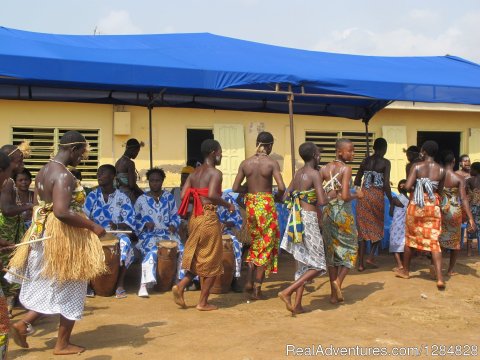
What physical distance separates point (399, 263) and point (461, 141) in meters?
9.62

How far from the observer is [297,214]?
5398 mm

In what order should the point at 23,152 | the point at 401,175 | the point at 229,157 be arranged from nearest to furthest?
1. the point at 23,152
2. the point at 229,157
3. the point at 401,175

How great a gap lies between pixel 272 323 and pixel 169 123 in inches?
345

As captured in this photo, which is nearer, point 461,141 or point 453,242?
point 453,242

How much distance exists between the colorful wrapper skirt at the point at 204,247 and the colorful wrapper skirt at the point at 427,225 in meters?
2.29

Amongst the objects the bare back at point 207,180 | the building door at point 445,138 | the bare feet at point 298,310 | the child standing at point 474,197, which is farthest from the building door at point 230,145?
the bare feet at point 298,310

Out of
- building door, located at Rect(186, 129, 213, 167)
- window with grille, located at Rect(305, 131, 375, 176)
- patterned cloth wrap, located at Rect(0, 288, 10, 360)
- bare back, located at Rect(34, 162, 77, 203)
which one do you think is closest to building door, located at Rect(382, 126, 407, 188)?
window with grille, located at Rect(305, 131, 375, 176)

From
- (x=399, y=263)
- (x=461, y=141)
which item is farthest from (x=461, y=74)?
(x=461, y=141)

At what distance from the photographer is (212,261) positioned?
5395 mm

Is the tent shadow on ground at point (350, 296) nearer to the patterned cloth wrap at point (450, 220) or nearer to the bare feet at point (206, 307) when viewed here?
the bare feet at point (206, 307)

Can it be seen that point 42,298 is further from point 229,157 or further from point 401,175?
Answer: point 401,175

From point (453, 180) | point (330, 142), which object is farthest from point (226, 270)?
point (330, 142)

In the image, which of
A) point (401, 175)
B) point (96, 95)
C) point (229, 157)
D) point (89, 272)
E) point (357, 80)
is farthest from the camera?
point (401, 175)

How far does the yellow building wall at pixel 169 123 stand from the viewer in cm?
1223
